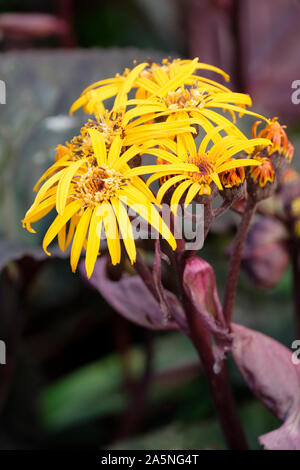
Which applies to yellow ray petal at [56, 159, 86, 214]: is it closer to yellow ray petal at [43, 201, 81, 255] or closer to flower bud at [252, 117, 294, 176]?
yellow ray petal at [43, 201, 81, 255]

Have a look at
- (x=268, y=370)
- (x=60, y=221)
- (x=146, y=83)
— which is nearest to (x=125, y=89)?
(x=146, y=83)

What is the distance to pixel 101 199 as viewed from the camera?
38 cm

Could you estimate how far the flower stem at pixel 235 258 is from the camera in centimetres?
44

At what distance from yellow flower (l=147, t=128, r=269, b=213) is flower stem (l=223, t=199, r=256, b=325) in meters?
0.06

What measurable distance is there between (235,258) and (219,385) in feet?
0.39

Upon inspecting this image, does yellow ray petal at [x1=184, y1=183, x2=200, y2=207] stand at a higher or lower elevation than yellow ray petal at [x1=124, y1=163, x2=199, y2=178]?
lower

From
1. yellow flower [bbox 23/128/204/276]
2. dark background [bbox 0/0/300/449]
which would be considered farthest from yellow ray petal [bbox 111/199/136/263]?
dark background [bbox 0/0/300/449]

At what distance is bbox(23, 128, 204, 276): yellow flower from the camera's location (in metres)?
0.36

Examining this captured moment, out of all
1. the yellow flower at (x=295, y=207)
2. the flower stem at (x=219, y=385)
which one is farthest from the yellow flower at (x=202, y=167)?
the yellow flower at (x=295, y=207)

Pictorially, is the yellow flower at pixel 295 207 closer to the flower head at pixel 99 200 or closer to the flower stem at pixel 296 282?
the flower stem at pixel 296 282

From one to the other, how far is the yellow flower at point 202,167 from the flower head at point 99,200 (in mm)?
15

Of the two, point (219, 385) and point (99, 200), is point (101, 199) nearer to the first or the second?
point (99, 200)

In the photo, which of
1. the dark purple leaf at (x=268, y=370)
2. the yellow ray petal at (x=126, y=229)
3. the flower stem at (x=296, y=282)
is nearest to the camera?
the yellow ray petal at (x=126, y=229)
